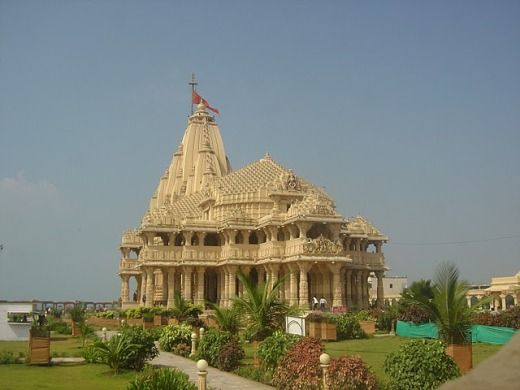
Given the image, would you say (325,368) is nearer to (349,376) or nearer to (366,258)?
(349,376)

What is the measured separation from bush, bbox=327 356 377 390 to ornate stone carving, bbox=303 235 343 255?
28.9 meters

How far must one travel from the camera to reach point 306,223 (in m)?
42.4

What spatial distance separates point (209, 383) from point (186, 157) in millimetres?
52125

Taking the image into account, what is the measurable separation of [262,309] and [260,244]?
27.8 m

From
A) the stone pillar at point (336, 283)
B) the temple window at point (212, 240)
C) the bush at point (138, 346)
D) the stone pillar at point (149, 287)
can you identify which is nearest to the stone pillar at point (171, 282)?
the stone pillar at point (149, 287)

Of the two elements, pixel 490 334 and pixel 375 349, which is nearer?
pixel 375 349

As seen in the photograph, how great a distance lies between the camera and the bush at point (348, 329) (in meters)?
27.6

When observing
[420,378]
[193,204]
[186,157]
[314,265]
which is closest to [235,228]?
[314,265]

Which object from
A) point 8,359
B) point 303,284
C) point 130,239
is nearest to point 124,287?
point 130,239

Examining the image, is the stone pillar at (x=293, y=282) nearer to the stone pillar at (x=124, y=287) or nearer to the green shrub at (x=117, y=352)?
the stone pillar at (x=124, y=287)

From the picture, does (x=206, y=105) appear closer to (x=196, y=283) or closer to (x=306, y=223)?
(x=196, y=283)

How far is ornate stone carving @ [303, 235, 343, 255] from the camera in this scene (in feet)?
137

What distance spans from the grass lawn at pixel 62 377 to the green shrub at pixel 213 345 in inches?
102

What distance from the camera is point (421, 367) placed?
12367 mm
